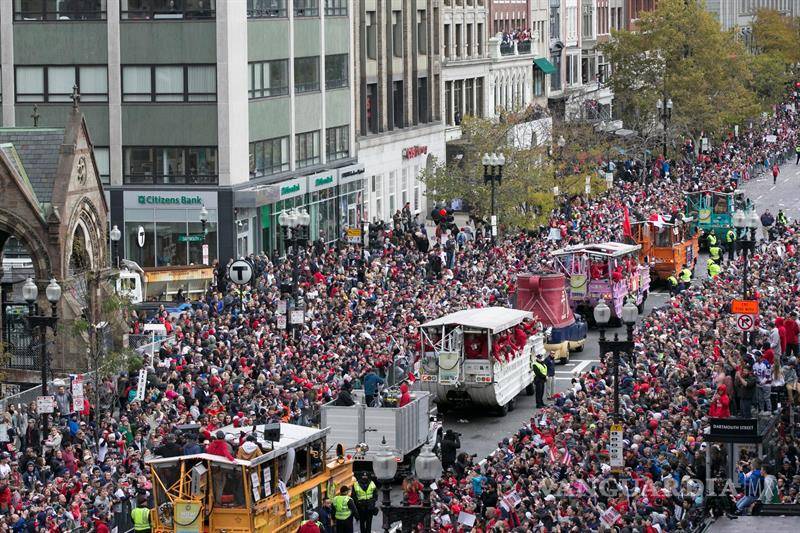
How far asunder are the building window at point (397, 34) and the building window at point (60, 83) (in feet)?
80.5

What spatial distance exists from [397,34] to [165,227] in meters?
25.6

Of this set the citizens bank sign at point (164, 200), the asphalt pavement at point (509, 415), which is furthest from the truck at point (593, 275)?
the citizens bank sign at point (164, 200)

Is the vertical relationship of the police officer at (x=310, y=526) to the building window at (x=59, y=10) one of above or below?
below

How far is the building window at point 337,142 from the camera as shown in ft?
275

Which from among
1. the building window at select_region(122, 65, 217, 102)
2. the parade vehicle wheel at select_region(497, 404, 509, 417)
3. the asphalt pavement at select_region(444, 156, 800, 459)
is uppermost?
the building window at select_region(122, 65, 217, 102)

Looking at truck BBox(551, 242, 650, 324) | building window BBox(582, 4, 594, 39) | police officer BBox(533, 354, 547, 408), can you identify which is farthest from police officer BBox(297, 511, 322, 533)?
building window BBox(582, 4, 594, 39)

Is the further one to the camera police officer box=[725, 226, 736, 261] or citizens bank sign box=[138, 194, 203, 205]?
police officer box=[725, 226, 736, 261]

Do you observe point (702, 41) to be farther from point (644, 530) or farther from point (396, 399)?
point (644, 530)

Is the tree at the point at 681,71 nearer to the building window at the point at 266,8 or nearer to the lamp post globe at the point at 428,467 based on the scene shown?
the building window at the point at 266,8

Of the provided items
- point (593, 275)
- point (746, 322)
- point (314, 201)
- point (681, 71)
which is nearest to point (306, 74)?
point (314, 201)

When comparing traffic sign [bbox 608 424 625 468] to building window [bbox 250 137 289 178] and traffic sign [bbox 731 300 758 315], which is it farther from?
building window [bbox 250 137 289 178]

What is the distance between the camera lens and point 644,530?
31.4 m

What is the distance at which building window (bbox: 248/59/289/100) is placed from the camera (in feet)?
245

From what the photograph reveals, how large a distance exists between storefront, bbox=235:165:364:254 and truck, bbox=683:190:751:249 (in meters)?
14.6
